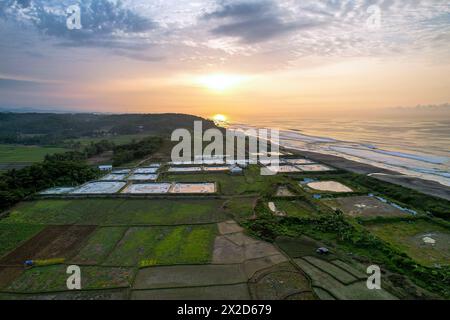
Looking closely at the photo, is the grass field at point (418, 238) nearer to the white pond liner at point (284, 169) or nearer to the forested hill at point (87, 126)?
the white pond liner at point (284, 169)

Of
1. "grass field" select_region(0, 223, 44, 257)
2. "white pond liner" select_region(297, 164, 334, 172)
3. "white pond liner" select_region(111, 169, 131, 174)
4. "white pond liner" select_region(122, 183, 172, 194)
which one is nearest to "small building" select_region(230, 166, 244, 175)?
"white pond liner" select_region(122, 183, 172, 194)

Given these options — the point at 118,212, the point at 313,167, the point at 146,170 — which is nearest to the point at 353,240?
the point at 118,212

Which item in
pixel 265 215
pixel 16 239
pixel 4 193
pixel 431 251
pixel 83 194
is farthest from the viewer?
pixel 83 194

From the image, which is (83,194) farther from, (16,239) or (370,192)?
(370,192)

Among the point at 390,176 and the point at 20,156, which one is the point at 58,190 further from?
the point at 390,176

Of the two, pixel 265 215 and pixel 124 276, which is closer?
pixel 124 276

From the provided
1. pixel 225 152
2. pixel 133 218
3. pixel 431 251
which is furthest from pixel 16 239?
pixel 225 152

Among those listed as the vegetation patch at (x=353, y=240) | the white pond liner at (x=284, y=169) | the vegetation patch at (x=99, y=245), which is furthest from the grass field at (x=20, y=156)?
the vegetation patch at (x=353, y=240)
